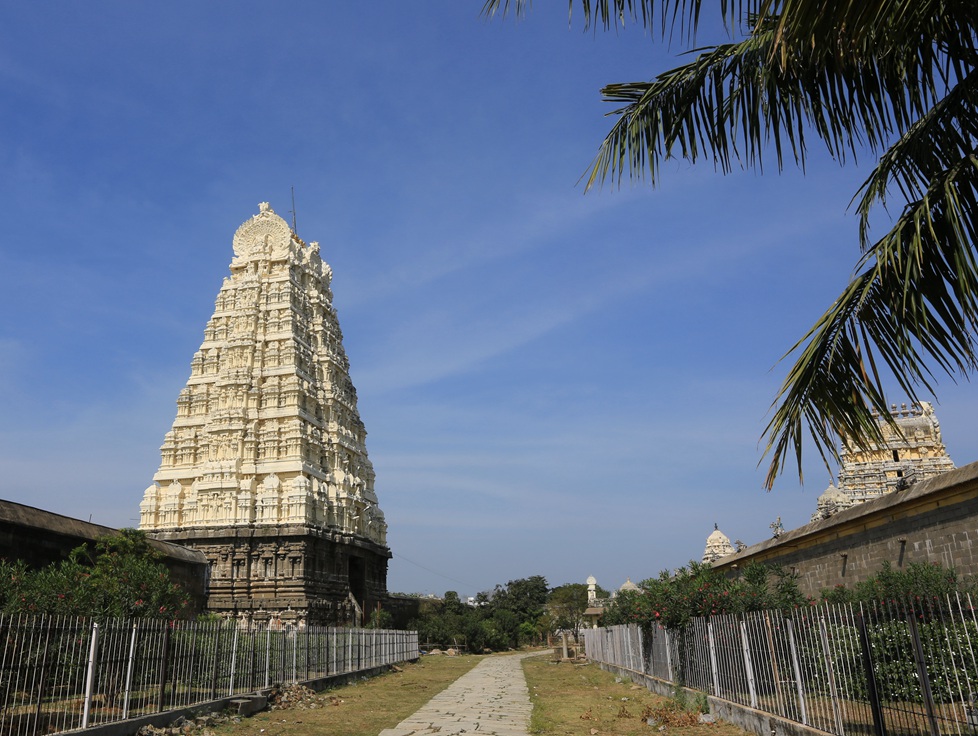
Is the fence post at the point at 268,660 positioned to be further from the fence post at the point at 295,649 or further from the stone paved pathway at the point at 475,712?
the stone paved pathway at the point at 475,712

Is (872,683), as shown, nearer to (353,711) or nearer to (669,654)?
(669,654)

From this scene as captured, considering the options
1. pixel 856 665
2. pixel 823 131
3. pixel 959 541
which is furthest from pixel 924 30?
pixel 959 541

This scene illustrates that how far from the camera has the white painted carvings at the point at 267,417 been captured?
32.0 meters

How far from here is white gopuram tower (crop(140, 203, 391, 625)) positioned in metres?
30.7

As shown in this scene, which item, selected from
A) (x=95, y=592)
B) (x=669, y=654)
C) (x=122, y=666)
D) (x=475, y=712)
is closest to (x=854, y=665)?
(x=669, y=654)

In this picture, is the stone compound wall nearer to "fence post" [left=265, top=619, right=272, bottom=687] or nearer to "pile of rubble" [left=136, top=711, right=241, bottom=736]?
"pile of rubble" [left=136, top=711, right=241, bottom=736]

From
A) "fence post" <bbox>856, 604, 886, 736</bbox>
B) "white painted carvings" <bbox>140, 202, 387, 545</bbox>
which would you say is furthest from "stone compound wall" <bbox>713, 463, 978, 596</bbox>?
"white painted carvings" <bbox>140, 202, 387, 545</bbox>

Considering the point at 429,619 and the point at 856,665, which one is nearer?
the point at 856,665

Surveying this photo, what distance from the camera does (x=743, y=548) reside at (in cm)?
2300

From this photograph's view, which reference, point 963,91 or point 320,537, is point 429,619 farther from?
point 963,91

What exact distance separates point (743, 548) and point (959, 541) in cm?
1149

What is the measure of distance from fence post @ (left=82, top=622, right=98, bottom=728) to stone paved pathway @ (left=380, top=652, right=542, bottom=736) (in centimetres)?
409

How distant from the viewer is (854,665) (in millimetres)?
7844

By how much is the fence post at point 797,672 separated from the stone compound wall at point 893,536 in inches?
189
